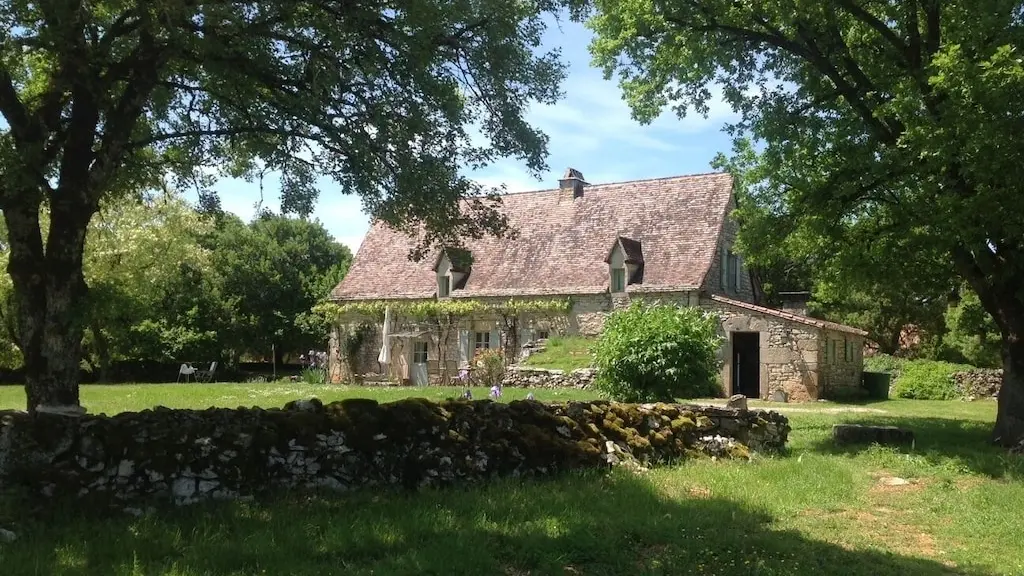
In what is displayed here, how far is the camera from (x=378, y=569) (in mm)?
5027

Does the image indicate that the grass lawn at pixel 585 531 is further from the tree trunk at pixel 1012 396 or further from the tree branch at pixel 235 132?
the tree branch at pixel 235 132

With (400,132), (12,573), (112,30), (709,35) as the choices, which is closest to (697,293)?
(709,35)

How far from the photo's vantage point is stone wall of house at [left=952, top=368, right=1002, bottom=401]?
27.9 meters

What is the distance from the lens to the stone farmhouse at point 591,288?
82.7 feet

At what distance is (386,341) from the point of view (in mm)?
29453

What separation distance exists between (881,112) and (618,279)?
16.5 m

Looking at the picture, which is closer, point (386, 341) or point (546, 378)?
point (546, 378)

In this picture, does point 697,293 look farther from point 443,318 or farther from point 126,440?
point 126,440

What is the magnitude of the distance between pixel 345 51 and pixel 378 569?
17.4 ft

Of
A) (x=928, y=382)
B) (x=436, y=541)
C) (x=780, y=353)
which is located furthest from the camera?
(x=928, y=382)

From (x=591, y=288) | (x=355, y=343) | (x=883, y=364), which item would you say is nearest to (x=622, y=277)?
(x=591, y=288)

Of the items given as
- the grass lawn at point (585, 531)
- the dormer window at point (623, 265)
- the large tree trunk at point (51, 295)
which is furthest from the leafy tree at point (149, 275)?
the grass lawn at point (585, 531)

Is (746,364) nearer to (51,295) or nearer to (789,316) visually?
(789,316)

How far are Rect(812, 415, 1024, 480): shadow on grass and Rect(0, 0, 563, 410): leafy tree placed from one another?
280 inches
